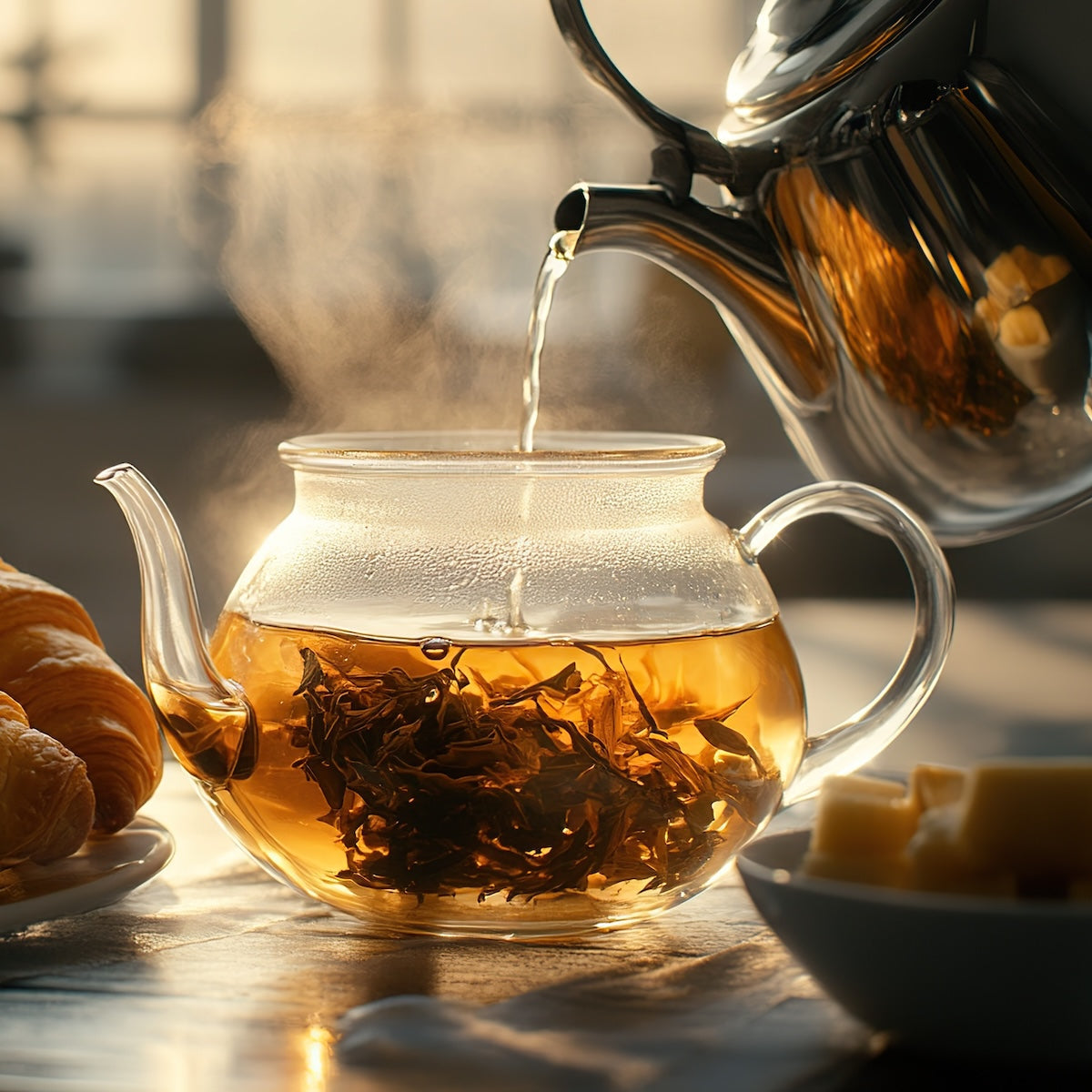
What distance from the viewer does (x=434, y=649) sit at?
614 mm

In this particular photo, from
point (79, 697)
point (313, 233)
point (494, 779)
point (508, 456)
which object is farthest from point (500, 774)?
point (313, 233)

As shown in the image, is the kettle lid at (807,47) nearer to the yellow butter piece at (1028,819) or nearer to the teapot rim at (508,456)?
the teapot rim at (508,456)

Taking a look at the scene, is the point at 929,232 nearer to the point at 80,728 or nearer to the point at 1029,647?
the point at 80,728

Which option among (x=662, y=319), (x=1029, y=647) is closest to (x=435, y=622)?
(x=1029, y=647)

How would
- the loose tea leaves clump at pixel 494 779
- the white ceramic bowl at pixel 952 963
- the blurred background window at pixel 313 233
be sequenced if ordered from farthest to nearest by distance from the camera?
the blurred background window at pixel 313 233 → the loose tea leaves clump at pixel 494 779 → the white ceramic bowl at pixel 952 963

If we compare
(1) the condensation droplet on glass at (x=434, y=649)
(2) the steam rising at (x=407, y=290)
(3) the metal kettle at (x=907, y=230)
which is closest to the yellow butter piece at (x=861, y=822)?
(1) the condensation droplet on glass at (x=434, y=649)

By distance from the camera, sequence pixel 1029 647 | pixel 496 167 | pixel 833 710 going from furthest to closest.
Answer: pixel 496 167, pixel 1029 647, pixel 833 710

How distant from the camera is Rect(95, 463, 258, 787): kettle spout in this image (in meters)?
0.64

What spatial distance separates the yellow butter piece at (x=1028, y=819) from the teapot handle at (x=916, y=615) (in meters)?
0.20

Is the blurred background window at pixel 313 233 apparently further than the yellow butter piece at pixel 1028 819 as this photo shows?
Yes

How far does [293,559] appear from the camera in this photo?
2.26 ft

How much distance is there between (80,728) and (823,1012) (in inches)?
15.6

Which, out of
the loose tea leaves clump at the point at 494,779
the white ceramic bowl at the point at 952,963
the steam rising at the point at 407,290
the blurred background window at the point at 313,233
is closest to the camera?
the white ceramic bowl at the point at 952,963

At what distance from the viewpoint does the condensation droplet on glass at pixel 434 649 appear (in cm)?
61
